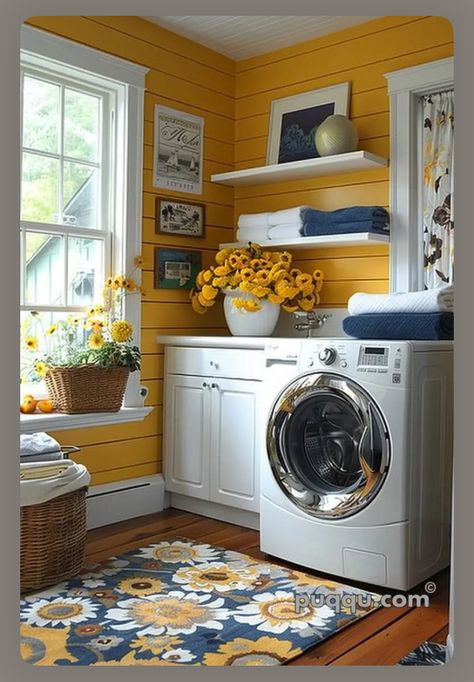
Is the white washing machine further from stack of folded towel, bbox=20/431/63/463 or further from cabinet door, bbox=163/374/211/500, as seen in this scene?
stack of folded towel, bbox=20/431/63/463

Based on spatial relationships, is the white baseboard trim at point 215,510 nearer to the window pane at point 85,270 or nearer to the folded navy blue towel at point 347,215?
the window pane at point 85,270

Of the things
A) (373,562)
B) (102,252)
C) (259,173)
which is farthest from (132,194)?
(373,562)

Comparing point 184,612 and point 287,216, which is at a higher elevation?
point 287,216

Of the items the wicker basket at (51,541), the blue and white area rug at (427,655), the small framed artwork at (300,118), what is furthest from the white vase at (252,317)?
the blue and white area rug at (427,655)

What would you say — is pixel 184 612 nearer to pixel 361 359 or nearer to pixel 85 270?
pixel 361 359

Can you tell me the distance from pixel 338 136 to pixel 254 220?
622mm

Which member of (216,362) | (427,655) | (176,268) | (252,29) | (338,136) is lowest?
(427,655)

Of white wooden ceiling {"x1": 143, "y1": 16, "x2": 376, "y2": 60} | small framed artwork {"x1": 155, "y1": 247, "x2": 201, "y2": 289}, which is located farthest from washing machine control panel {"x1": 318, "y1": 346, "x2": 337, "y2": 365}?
white wooden ceiling {"x1": 143, "y1": 16, "x2": 376, "y2": 60}

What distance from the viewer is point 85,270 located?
11.1 ft

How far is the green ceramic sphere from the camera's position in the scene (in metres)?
3.36

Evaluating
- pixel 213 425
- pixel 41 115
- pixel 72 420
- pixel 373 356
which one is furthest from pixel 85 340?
pixel 373 356

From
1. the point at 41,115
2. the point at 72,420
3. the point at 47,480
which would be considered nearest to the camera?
the point at 47,480

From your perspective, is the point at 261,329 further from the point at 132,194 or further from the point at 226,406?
the point at 132,194

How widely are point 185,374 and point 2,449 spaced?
2.19m
